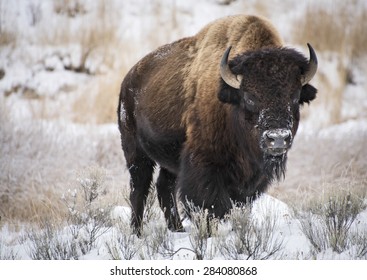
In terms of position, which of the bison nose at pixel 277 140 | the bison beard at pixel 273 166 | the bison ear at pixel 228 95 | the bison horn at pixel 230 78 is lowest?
the bison beard at pixel 273 166

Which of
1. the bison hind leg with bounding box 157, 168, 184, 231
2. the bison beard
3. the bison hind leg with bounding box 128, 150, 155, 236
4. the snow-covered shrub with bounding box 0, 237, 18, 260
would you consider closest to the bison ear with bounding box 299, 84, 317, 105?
the bison beard

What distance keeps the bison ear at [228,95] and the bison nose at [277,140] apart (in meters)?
0.62

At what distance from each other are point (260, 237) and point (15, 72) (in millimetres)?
6813

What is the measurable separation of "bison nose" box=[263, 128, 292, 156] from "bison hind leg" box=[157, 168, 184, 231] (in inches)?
71.5

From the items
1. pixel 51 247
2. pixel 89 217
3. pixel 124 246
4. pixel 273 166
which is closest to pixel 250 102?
pixel 273 166

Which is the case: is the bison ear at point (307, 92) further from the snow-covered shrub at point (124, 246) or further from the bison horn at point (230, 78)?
the snow-covered shrub at point (124, 246)

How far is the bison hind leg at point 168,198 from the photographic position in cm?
632

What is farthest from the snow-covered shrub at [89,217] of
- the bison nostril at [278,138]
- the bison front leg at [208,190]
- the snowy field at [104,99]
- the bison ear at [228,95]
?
the bison nostril at [278,138]

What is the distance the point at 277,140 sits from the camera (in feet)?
15.2

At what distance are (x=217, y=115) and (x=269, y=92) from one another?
2.22 feet

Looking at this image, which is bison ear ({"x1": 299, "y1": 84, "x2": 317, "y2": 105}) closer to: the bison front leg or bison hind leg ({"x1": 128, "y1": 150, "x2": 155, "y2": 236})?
the bison front leg

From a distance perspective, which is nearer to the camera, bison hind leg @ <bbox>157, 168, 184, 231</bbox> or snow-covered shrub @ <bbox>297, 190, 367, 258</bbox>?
snow-covered shrub @ <bbox>297, 190, 367, 258</bbox>

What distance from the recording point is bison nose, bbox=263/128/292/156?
4.63 metres
